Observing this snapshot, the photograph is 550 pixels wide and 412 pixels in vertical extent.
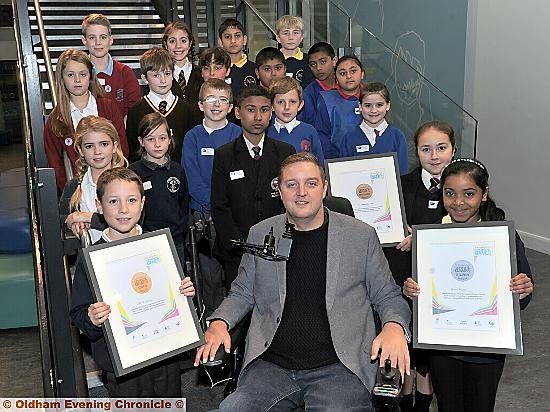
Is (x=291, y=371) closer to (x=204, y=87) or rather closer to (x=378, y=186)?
(x=378, y=186)

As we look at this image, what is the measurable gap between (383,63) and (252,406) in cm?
441

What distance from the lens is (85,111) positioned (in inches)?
202

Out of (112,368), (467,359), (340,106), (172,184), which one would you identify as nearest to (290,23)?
(340,106)

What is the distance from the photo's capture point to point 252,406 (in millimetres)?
3125

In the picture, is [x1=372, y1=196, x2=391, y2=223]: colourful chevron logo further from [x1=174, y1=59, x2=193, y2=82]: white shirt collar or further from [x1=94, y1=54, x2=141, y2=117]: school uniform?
[x1=174, y1=59, x2=193, y2=82]: white shirt collar

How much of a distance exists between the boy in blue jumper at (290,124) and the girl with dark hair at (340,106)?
0.54m

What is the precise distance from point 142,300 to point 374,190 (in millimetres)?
1542

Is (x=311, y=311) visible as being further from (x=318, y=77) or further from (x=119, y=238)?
(x=318, y=77)

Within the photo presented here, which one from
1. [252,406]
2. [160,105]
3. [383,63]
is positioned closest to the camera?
[252,406]

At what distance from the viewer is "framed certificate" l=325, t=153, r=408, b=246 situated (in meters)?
4.12

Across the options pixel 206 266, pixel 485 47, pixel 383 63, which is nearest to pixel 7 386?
pixel 206 266

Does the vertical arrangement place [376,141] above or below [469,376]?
above

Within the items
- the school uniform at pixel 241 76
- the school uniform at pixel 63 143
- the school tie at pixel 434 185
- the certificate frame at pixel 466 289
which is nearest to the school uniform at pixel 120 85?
the school uniform at pixel 63 143

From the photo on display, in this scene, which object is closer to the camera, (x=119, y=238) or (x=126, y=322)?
(x=126, y=322)
